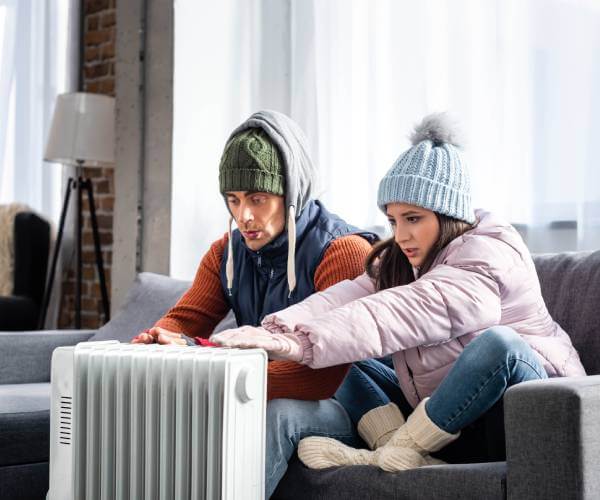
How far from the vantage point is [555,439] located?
4.68ft

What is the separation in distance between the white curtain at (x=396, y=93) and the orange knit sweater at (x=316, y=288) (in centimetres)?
38

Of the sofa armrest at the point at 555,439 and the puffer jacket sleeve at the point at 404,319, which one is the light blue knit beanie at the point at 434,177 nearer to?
the puffer jacket sleeve at the point at 404,319

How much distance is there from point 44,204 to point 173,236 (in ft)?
4.27

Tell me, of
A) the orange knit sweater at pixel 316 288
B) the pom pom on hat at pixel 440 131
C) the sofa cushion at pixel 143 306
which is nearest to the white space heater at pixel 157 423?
the orange knit sweater at pixel 316 288

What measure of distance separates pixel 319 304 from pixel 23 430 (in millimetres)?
946

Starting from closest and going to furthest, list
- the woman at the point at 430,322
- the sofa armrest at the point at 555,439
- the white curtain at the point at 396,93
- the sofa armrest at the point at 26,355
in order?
1. the sofa armrest at the point at 555,439
2. the woman at the point at 430,322
3. the white curtain at the point at 396,93
4. the sofa armrest at the point at 26,355

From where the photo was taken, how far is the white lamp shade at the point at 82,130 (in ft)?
13.3

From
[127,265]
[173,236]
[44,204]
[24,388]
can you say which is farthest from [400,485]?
[44,204]

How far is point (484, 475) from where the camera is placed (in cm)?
154

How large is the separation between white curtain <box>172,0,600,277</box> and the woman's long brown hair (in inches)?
8.0

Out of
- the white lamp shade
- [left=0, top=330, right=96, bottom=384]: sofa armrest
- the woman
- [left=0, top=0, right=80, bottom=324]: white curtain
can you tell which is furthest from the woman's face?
[left=0, top=0, right=80, bottom=324]: white curtain

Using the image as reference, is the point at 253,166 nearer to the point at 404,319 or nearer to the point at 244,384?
the point at 404,319

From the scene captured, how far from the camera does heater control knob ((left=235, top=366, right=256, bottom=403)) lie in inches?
62.1

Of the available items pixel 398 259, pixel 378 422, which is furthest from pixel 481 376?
pixel 398 259
